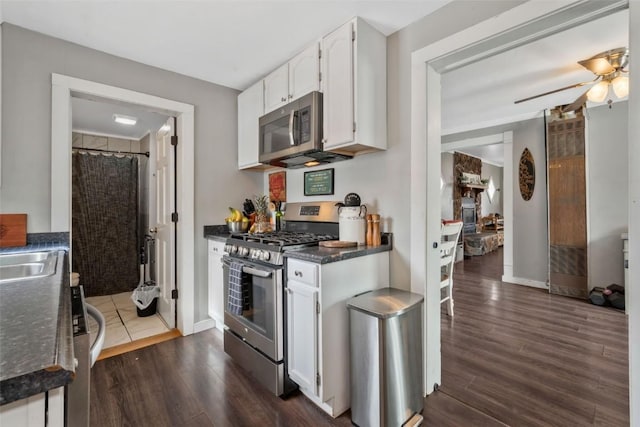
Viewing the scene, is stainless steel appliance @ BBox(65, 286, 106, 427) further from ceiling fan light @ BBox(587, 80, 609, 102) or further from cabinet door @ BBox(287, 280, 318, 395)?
ceiling fan light @ BBox(587, 80, 609, 102)

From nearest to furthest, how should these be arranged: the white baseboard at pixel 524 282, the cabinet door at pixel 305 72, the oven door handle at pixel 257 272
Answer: the oven door handle at pixel 257 272 → the cabinet door at pixel 305 72 → the white baseboard at pixel 524 282

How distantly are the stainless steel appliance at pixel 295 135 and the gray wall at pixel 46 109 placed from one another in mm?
685

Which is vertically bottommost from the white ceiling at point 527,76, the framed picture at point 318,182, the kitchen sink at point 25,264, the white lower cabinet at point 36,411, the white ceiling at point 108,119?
the white lower cabinet at point 36,411

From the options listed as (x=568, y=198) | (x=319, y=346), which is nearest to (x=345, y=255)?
(x=319, y=346)

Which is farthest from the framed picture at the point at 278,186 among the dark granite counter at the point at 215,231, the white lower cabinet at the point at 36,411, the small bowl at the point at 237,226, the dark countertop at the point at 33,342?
the white lower cabinet at the point at 36,411

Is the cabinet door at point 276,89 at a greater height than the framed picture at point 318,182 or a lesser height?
greater

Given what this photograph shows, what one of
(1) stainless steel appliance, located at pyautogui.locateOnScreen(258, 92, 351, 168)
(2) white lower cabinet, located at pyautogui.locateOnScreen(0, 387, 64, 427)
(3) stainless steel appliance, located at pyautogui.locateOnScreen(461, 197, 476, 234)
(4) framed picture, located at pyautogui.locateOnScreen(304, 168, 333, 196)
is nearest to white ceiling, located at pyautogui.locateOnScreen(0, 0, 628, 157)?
(1) stainless steel appliance, located at pyautogui.locateOnScreen(258, 92, 351, 168)

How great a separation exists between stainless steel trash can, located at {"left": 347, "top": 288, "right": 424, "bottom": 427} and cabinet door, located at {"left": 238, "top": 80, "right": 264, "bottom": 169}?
5.87ft

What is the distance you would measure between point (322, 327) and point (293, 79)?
1852 millimetres

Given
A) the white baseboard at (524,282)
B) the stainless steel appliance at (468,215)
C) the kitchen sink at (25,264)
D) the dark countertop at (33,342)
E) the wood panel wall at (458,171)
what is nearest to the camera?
the dark countertop at (33,342)

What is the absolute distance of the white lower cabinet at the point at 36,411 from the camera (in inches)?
17.5

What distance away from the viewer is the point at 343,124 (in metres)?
1.88

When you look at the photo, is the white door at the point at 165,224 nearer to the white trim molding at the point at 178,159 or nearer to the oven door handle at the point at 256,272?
the white trim molding at the point at 178,159

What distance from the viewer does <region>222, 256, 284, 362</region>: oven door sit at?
5.97ft
